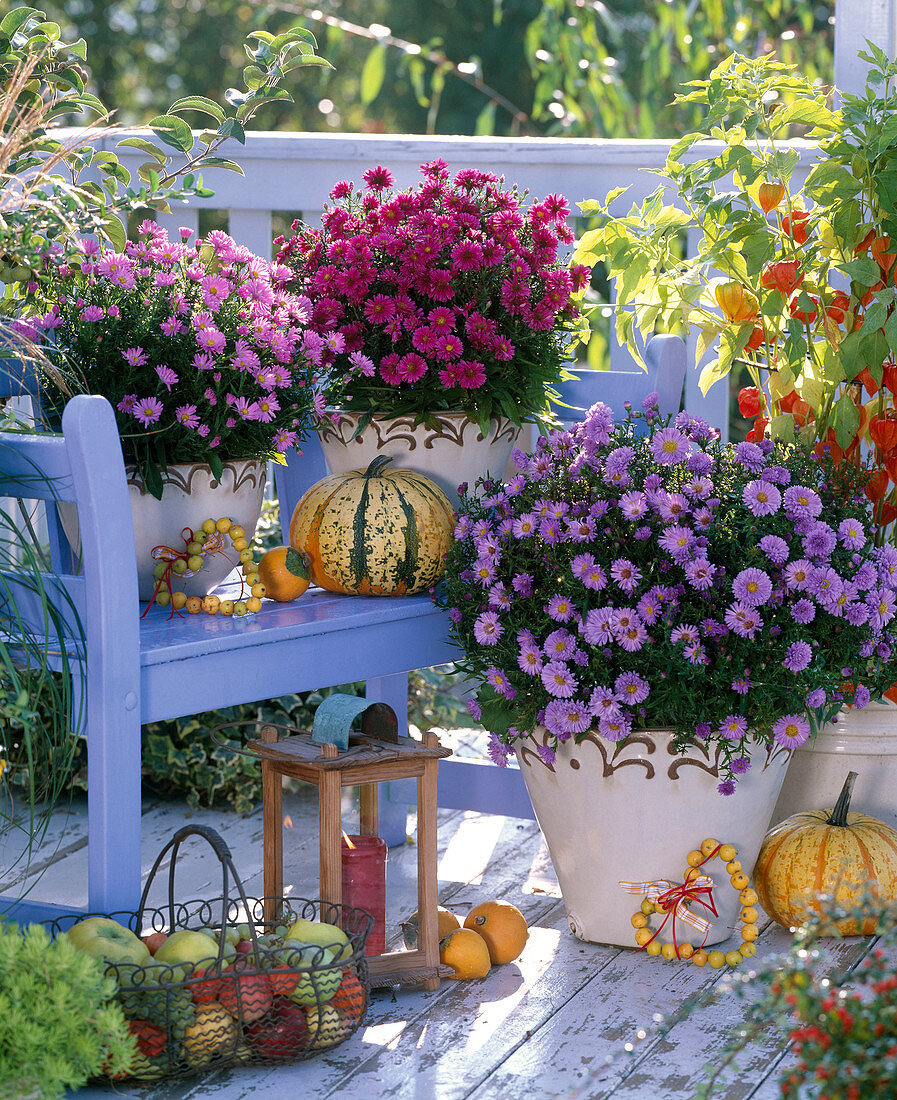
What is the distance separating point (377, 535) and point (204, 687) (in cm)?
37

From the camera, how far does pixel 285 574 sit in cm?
213

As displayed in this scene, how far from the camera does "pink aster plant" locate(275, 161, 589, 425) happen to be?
2.19 meters

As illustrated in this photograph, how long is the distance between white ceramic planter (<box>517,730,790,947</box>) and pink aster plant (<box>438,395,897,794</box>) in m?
0.04

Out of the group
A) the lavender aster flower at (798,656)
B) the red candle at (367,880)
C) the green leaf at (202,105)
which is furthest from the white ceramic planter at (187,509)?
the lavender aster flower at (798,656)

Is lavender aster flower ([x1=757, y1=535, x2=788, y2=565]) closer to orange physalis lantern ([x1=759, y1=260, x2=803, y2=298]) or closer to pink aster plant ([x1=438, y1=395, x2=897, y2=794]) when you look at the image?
pink aster plant ([x1=438, y1=395, x2=897, y2=794])

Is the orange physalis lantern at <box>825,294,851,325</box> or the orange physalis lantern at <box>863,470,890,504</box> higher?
the orange physalis lantern at <box>825,294,851,325</box>

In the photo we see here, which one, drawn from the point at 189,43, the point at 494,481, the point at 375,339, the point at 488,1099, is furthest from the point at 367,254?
Result: the point at 189,43

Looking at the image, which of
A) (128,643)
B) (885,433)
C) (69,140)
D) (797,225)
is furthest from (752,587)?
(69,140)

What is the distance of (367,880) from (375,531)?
491mm

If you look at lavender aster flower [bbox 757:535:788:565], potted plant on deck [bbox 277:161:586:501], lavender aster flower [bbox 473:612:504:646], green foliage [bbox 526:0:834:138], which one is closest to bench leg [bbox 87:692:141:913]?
lavender aster flower [bbox 473:612:504:646]

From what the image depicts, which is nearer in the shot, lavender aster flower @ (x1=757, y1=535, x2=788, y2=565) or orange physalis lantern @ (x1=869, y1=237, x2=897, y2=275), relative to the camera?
lavender aster flower @ (x1=757, y1=535, x2=788, y2=565)

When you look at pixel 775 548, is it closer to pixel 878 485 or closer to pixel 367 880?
pixel 878 485

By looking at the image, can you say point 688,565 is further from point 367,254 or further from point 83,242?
point 83,242

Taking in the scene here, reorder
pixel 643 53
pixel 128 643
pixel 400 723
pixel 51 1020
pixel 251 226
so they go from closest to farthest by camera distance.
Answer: pixel 51 1020 < pixel 128 643 < pixel 400 723 < pixel 251 226 < pixel 643 53
